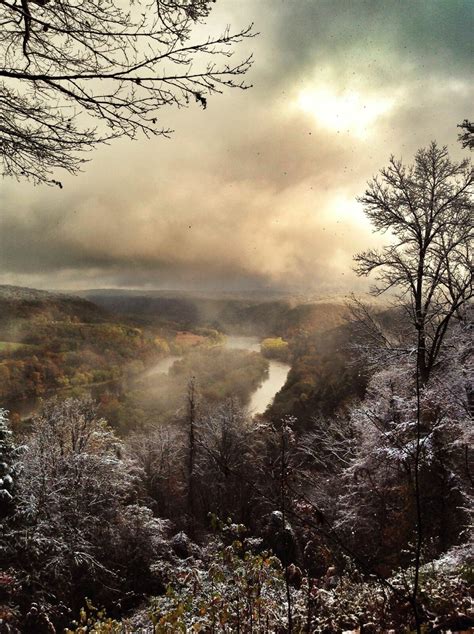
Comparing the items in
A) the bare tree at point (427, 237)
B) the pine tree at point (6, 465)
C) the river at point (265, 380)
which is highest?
the bare tree at point (427, 237)

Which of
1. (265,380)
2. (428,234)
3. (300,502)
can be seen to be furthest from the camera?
(265,380)

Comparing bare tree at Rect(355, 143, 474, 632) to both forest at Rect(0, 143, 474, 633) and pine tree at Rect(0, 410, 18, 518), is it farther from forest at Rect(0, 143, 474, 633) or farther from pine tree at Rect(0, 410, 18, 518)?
pine tree at Rect(0, 410, 18, 518)

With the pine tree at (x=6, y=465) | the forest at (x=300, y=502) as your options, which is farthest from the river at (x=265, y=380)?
the pine tree at (x=6, y=465)

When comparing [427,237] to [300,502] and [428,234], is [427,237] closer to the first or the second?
[428,234]

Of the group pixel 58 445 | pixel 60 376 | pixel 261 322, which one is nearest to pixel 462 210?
pixel 58 445

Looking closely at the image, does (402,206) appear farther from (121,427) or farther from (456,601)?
(121,427)

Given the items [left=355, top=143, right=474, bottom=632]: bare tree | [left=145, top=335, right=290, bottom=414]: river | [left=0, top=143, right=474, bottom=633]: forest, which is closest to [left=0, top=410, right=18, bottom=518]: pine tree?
[left=0, top=143, right=474, bottom=633]: forest

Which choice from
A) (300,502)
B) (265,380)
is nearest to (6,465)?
→ (300,502)

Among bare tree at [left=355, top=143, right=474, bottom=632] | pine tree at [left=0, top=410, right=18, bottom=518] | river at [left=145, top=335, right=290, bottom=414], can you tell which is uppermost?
bare tree at [left=355, top=143, right=474, bottom=632]

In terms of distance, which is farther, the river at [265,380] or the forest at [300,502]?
the river at [265,380]

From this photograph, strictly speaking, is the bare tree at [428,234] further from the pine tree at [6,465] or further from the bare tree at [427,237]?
the pine tree at [6,465]

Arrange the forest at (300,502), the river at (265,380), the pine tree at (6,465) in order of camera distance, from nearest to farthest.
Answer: the forest at (300,502), the pine tree at (6,465), the river at (265,380)
